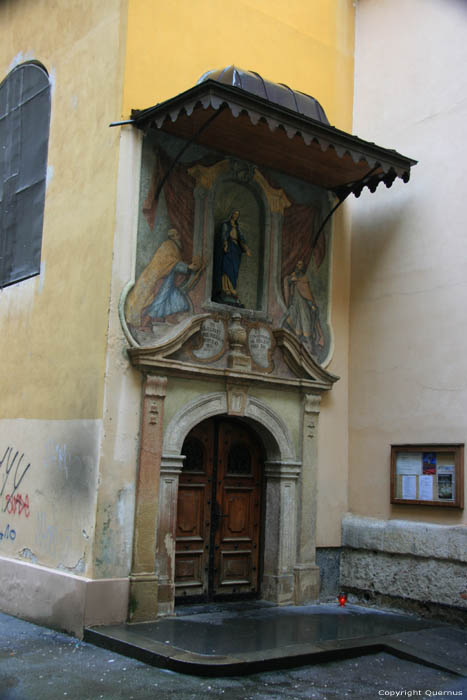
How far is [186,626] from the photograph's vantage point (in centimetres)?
795

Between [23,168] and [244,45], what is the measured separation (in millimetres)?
3242

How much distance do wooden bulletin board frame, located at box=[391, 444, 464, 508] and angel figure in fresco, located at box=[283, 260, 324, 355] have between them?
1669mm

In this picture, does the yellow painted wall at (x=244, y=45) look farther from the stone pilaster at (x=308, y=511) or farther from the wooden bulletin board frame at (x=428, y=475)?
the wooden bulletin board frame at (x=428, y=475)

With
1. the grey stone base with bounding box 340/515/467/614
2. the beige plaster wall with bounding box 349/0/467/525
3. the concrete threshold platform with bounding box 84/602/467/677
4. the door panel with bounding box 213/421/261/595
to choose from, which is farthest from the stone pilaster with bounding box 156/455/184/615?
the beige plaster wall with bounding box 349/0/467/525

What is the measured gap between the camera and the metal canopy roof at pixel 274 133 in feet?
26.2

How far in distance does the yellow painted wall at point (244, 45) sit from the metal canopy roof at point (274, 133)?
0.39 metres

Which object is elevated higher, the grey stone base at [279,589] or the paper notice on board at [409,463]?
the paper notice on board at [409,463]

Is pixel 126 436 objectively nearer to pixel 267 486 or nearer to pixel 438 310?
pixel 267 486

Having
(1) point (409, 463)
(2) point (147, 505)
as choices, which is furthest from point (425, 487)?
(2) point (147, 505)

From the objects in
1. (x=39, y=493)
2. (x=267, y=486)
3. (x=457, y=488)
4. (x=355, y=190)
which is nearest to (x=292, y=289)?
(x=355, y=190)

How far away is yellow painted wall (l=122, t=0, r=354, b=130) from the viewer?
28.8 feet

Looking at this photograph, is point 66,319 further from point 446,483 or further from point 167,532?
point 446,483

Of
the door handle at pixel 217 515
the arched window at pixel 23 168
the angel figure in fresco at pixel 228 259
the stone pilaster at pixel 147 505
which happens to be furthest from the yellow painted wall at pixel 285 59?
the stone pilaster at pixel 147 505

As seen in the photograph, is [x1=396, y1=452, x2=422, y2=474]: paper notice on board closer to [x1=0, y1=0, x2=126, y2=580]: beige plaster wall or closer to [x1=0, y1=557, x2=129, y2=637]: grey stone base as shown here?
[x1=0, y1=557, x2=129, y2=637]: grey stone base
